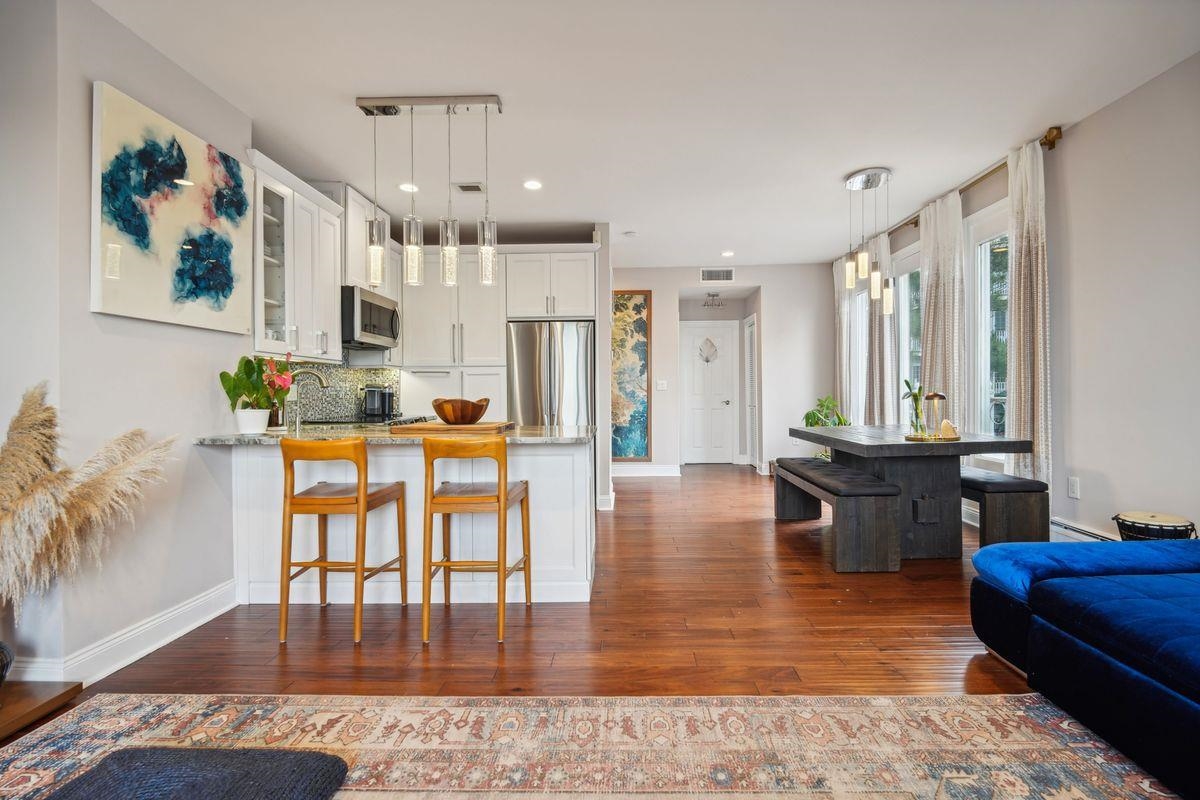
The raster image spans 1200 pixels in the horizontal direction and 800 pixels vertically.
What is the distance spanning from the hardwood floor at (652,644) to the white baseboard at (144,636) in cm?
6

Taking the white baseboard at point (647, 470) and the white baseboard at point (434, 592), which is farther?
the white baseboard at point (647, 470)

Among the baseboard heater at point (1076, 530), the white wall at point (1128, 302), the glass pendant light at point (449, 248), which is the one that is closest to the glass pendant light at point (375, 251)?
the glass pendant light at point (449, 248)

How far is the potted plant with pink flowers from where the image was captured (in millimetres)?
3021

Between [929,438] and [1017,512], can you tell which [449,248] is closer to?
[929,438]

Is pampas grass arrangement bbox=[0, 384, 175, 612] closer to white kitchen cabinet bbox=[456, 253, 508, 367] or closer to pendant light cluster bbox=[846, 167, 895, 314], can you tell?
white kitchen cabinet bbox=[456, 253, 508, 367]

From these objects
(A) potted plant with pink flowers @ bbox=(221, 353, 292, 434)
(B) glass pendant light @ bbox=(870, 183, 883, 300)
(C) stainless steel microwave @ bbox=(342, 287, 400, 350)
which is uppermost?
(B) glass pendant light @ bbox=(870, 183, 883, 300)

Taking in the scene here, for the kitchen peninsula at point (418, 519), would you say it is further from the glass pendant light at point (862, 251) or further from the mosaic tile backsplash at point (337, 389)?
the glass pendant light at point (862, 251)

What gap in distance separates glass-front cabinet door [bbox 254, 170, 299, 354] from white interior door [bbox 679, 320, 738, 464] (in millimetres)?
6141

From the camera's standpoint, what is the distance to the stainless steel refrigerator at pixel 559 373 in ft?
17.9

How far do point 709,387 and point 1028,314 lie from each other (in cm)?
513

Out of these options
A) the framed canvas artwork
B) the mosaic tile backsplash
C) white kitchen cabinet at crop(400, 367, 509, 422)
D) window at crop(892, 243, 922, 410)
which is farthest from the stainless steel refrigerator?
window at crop(892, 243, 922, 410)

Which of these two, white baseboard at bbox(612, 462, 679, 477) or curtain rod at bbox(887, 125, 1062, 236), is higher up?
curtain rod at bbox(887, 125, 1062, 236)

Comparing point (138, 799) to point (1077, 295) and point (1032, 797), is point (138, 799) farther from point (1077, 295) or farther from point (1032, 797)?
point (1077, 295)

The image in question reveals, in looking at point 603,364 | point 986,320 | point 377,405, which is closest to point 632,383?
point 603,364
